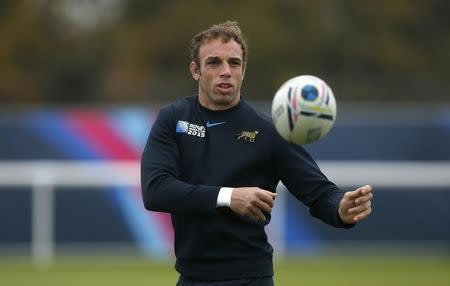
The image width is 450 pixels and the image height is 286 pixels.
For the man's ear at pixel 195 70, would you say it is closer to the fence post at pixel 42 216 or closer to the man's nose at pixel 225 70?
the man's nose at pixel 225 70

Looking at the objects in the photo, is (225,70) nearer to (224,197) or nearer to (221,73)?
(221,73)

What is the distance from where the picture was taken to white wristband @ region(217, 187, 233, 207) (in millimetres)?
6227

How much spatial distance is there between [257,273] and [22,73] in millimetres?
24348

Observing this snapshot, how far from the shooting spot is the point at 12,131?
16953mm

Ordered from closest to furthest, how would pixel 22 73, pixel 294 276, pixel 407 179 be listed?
pixel 294 276, pixel 407 179, pixel 22 73

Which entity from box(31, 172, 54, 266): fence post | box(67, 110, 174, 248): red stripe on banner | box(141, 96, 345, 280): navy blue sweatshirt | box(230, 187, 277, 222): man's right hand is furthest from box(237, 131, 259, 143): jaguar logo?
box(31, 172, 54, 266): fence post

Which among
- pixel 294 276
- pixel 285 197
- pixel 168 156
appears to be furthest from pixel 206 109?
pixel 285 197

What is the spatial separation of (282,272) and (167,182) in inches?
341

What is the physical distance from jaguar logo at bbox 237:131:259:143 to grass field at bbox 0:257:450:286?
7124 mm

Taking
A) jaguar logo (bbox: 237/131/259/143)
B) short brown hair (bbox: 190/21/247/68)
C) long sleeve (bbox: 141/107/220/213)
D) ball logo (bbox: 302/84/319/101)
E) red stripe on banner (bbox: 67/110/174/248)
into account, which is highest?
red stripe on banner (bbox: 67/110/174/248)

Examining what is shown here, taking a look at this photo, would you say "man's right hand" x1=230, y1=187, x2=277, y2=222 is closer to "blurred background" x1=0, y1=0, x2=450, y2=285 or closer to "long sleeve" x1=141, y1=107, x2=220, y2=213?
"long sleeve" x1=141, y1=107, x2=220, y2=213

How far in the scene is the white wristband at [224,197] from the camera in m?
6.23

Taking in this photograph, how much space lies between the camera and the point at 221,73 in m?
6.57

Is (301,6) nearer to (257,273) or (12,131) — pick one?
(12,131)
